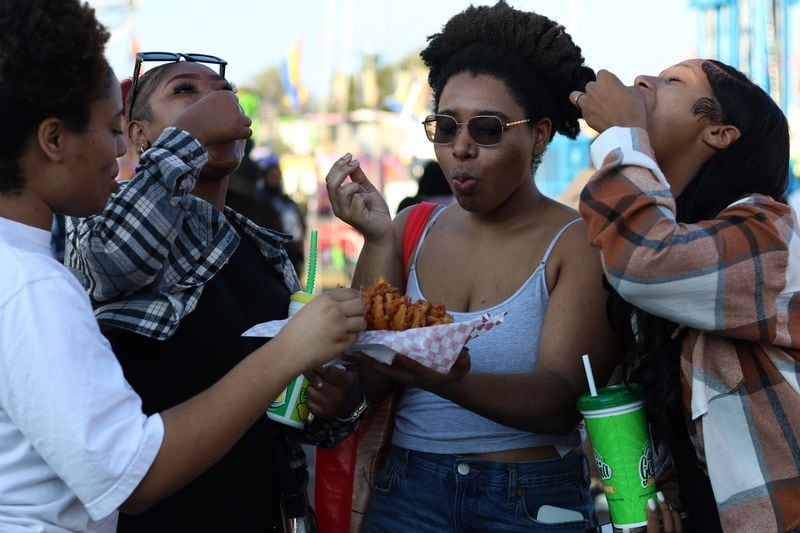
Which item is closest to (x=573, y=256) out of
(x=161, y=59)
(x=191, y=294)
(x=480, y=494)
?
(x=480, y=494)

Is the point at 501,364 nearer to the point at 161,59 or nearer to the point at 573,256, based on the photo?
the point at 573,256

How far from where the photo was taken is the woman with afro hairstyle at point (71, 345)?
5.90 feet

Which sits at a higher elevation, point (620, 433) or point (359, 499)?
point (620, 433)

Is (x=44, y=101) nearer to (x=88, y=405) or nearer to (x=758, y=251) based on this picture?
(x=88, y=405)

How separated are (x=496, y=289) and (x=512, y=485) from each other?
1.74 feet

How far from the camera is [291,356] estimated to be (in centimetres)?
205

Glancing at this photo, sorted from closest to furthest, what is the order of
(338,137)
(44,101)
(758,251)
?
(44,101) < (758,251) < (338,137)

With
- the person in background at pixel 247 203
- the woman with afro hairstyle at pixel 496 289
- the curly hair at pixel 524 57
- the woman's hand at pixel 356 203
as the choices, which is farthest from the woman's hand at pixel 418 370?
the person in background at pixel 247 203

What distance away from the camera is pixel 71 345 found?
1812 millimetres

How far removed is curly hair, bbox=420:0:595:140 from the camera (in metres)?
2.83

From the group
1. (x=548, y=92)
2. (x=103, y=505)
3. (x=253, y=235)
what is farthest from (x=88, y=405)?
(x=548, y=92)

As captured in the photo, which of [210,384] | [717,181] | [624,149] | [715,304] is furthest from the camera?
[210,384]

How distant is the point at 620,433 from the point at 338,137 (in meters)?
34.6

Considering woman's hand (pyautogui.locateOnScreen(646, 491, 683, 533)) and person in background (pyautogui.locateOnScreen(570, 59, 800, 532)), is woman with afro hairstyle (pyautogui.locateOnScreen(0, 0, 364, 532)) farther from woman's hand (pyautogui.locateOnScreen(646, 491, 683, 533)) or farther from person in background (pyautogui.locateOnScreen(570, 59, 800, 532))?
woman's hand (pyautogui.locateOnScreen(646, 491, 683, 533))
